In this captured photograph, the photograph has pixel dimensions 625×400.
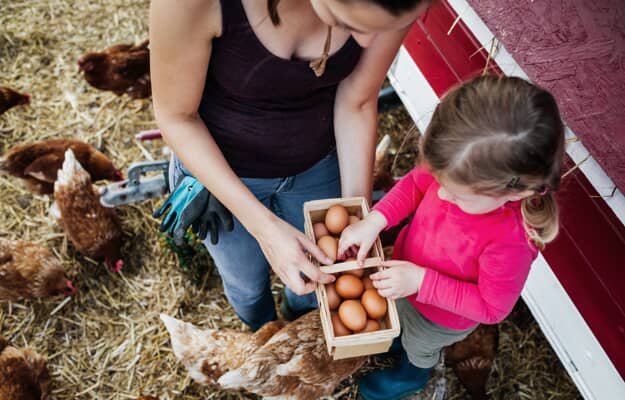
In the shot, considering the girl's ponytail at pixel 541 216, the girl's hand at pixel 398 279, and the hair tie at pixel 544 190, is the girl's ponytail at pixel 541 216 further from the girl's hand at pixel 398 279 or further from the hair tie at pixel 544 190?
the girl's hand at pixel 398 279

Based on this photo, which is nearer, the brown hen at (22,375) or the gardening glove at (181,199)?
the gardening glove at (181,199)

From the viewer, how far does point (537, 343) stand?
8.04ft

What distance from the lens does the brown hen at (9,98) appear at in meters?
2.92

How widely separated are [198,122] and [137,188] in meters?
1.26

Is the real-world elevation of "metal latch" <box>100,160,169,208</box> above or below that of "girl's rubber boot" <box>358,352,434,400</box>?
above

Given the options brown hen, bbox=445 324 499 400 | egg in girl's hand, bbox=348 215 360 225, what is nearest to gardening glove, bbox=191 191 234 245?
egg in girl's hand, bbox=348 215 360 225

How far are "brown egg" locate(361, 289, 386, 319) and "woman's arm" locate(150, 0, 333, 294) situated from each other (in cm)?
11

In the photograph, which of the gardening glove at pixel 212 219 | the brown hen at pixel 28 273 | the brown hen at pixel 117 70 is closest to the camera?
the gardening glove at pixel 212 219

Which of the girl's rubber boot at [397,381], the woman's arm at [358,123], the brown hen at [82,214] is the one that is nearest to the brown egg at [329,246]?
the woman's arm at [358,123]

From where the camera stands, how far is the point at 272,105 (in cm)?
138

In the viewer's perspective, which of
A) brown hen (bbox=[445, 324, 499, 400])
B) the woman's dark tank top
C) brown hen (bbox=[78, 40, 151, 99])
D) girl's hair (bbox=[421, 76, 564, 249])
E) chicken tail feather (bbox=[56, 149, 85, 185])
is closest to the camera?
girl's hair (bbox=[421, 76, 564, 249])

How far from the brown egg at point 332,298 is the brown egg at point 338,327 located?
29 millimetres

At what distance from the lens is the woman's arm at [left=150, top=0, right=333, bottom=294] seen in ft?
3.67

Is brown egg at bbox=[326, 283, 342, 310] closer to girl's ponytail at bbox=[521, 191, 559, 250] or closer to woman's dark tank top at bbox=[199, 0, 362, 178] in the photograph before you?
woman's dark tank top at bbox=[199, 0, 362, 178]
